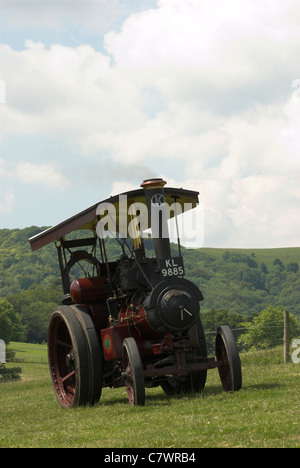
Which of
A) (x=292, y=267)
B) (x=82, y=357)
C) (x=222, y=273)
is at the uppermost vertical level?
(x=292, y=267)

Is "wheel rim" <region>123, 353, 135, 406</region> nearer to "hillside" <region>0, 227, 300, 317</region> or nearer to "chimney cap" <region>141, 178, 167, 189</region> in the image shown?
"chimney cap" <region>141, 178, 167, 189</region>

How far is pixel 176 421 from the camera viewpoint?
28.0ft

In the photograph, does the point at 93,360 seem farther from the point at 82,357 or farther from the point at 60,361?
the point at 60,361

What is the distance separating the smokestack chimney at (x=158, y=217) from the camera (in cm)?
1085

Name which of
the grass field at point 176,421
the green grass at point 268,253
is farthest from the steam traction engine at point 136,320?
the green grass at point 268,253

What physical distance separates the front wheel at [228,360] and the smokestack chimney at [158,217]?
1.54 metres

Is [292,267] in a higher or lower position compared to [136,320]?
higher

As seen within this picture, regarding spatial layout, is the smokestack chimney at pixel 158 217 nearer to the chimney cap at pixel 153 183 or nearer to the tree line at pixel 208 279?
the chimney cap at pixel 153 183

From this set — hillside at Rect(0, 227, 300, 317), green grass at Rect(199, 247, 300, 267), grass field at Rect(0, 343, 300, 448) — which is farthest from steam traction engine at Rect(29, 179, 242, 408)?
green grass at Rect(199, 247, 300, 267)

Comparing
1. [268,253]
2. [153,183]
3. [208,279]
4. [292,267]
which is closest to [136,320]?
[153,183]

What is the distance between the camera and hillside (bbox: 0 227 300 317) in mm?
143750

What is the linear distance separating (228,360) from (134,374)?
1521 mm

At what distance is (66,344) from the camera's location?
12828mm
